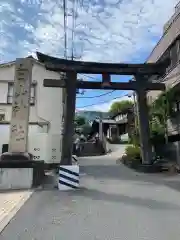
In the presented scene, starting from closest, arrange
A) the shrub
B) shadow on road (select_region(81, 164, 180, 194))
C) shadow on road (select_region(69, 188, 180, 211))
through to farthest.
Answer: shadow on road (select_region(69, 188, 180, 211)) → shadow on road (select_region(81, 164, 180, 194)) → the shrub

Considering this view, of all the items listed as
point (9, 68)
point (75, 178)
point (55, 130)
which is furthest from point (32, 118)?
point (75, 178)

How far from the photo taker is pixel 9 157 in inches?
506

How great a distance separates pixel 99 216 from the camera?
7328mm

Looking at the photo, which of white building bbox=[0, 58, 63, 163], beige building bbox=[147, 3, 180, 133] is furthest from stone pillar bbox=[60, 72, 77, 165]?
beige building bbox=[147, 3, 180, 133]

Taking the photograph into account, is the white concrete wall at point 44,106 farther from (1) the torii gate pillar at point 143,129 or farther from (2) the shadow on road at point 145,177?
(2) the shadow on road at point 145,177

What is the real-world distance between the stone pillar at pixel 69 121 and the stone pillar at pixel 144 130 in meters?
4.43

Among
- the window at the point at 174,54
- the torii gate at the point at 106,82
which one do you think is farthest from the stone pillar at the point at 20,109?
the window at the point at 174,54

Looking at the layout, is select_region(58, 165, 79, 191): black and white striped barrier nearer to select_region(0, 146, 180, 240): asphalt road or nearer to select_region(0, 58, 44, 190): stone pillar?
select_region(0, 146, 180, 240): asphalt road

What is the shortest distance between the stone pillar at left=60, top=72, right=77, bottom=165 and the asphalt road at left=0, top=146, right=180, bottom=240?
735cm

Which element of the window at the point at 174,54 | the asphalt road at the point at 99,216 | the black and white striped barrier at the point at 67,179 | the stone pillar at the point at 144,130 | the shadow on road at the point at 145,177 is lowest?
the asphalt road at the point at 99,216

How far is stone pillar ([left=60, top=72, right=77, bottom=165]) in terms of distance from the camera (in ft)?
62.3

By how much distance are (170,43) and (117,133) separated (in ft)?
110

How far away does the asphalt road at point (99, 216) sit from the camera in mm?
5812

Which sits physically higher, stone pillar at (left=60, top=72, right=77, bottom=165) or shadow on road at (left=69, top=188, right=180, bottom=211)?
stone pillar at (left=60, top=72, right=77, bottom=165)
